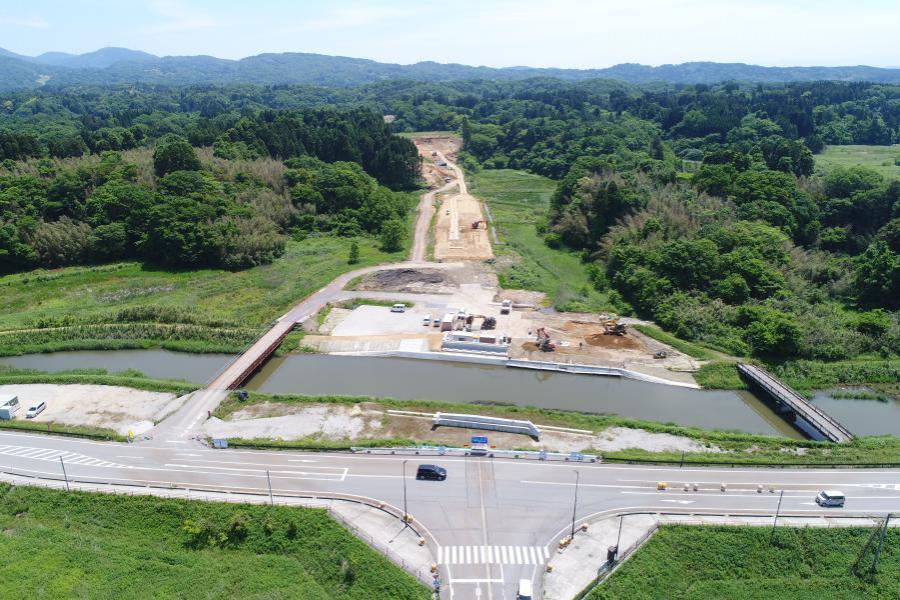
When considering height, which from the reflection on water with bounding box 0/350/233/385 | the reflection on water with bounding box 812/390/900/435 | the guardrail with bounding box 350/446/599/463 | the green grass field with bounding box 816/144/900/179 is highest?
the green grass field with bounding box 816/144/900/179

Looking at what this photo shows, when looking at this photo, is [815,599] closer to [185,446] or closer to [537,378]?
[537,378]

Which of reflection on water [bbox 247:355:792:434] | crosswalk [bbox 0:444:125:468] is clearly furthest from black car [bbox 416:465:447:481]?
crosswalk [bbox 0:444:125:468]

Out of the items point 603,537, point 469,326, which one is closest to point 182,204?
point 469,326

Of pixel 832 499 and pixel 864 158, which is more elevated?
pixel 864 158

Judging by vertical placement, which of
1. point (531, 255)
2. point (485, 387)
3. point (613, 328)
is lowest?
point (485, 387)

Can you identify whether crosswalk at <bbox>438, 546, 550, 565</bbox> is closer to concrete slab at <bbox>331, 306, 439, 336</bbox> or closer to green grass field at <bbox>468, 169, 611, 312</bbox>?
concrete slab at <bbox>331, 306, 439, 336</bbox>

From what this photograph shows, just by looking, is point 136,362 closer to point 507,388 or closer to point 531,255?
point 507,388
